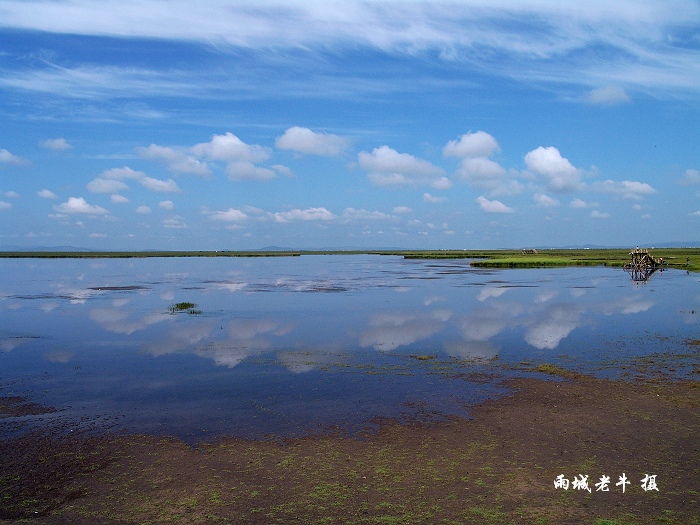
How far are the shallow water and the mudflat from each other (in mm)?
1478

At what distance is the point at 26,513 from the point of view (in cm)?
1005

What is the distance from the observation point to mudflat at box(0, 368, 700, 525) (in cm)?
1002

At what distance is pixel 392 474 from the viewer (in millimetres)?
11609

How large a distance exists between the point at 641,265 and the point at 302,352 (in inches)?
2866

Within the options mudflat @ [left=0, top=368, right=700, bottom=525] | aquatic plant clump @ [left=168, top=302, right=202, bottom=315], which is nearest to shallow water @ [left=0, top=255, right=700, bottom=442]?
aquatic plant clump @ [left=168, top=302, right=202, bottom=315]

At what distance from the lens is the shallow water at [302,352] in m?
16.4

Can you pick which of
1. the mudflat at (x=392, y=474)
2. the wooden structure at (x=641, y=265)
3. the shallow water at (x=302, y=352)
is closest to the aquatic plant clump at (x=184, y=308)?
the shallow water at (x=302, y=352)

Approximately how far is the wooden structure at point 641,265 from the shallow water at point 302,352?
1171 inches

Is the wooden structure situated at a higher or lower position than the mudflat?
higher

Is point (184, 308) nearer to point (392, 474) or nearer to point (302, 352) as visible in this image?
point (302, 352)

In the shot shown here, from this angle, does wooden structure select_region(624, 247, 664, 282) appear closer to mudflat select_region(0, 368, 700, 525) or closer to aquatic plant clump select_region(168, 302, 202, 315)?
aquatic plant clump select_region(168, 302, 202, 315)

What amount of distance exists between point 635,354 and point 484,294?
2724 cm

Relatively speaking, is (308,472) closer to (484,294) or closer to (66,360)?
(66,360)

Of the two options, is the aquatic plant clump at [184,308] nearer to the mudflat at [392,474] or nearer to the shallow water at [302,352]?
the shallow water at [302,352]
